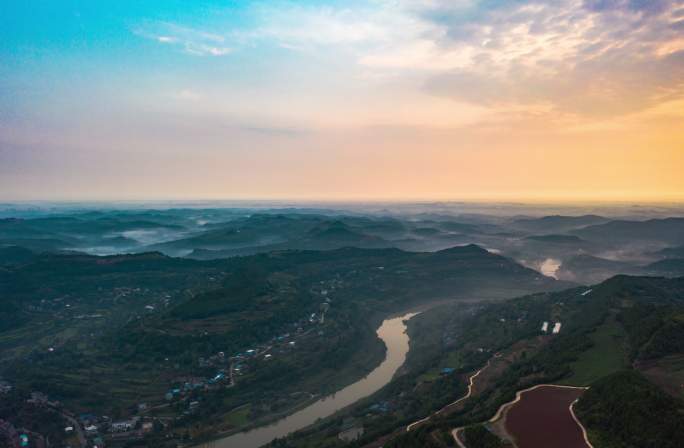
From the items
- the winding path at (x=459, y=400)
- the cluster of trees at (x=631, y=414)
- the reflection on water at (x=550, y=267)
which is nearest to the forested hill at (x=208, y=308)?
the reflection on water at (x=550, y=267)

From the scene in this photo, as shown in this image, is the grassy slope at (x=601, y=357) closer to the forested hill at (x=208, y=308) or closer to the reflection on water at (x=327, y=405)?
the reflection on water at (x=327, y=405)

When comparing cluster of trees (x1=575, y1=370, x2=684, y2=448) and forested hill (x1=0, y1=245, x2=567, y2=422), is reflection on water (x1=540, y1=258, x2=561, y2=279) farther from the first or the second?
cluster of trees (x1=575, y1=370, x2=684, y2=448)

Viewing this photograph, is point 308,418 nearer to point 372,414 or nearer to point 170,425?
point 372,414

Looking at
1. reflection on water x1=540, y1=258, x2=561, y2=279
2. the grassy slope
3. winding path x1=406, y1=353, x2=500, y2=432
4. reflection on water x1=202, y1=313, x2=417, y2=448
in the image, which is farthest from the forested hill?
the grassy slope

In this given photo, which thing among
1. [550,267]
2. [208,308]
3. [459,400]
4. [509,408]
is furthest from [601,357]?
[550,267]

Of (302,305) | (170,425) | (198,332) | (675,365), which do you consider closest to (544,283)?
(302,305)
